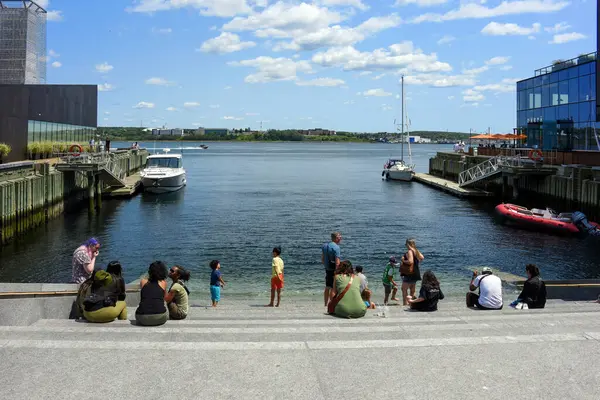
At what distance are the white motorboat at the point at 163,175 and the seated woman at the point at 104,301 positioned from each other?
163 ft

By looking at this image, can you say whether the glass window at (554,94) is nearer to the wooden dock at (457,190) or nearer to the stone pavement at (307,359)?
the wooden dock at (457,190)

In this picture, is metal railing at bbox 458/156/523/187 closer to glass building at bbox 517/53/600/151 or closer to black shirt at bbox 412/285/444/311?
glass building at bbox 517/53/600/151

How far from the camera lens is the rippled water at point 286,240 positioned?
2639cm

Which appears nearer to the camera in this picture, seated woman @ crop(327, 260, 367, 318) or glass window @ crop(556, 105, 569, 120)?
seated woman @ crop(327, 260, 367, 318)

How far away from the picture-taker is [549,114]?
58469 mm

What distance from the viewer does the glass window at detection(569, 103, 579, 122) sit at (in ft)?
171

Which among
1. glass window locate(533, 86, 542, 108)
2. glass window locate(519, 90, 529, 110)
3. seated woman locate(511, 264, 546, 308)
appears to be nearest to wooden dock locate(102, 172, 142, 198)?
glass window locate(533, 86, 542, 108)

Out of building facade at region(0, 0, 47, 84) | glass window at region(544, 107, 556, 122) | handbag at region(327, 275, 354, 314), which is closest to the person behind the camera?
handbag at region(327, 275, 354, 314)

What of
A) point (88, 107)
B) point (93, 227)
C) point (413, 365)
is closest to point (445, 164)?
point (88, 107)

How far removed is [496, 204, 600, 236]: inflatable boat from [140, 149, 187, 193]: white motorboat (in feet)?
104

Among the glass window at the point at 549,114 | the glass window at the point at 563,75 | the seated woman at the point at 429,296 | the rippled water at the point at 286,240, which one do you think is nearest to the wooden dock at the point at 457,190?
the rippled water at the point at 286,240

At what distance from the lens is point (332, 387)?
7613 millimetres

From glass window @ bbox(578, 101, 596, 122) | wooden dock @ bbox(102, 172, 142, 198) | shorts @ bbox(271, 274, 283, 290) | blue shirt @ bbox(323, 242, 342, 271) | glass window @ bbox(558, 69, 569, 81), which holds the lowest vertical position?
shorts @ bbox(271, 274, 283, 290)

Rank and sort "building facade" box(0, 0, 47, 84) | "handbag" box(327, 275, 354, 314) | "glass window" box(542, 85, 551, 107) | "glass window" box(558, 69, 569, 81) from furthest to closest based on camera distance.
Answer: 1. "building facade" box(0, 0, 47, 84)
2. "glass window" box(542, 85, 551, 107)
3. "glass window" box(558, 69, 569, 81)
4. "handbag" box(327, 275, 354, 314)
